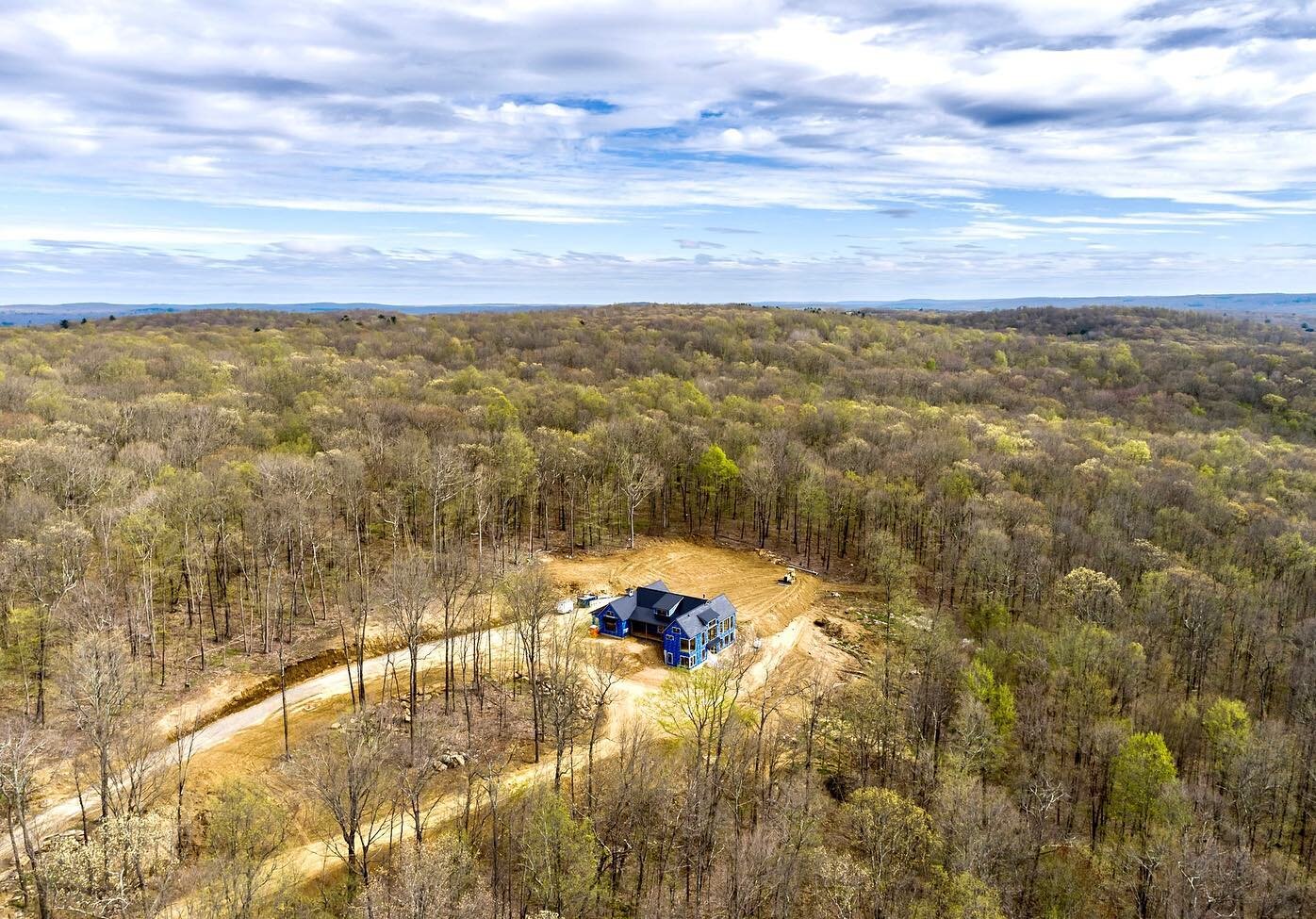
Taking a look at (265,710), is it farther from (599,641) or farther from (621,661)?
(621,661)

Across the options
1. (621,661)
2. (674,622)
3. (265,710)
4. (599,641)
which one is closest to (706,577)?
(599,641)

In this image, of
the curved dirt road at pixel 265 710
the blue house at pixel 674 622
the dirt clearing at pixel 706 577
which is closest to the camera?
the curved dirt road at pixel 265 710

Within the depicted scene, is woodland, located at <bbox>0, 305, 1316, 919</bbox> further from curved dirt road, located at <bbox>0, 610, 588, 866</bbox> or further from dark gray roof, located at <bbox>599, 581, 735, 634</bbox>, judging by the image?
dark gray roof, located at <bbox>599, 581, 735, 634</bbox>

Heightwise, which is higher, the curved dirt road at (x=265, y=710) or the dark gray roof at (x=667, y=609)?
the dark gray roof at (x=667, y=609)

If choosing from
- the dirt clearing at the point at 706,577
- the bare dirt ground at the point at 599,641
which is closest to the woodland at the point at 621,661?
the bare dirt ground at the point at 599,641

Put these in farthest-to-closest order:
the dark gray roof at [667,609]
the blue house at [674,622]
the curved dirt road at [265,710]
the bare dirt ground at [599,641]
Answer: the dark gray roof at [667,609] < the blue house at [674,622] < the bare dirt ground at [599,641] < the curved dirt road at [265,710]

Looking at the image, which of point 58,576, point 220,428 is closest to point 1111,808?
point 58,576

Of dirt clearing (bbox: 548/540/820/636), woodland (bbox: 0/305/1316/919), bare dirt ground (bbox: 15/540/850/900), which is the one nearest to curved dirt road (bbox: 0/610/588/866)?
bare dirt ground (bbox: 15/540/850/900)

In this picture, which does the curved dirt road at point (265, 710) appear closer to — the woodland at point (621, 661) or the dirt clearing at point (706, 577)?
the woodland at point (621, 661)
